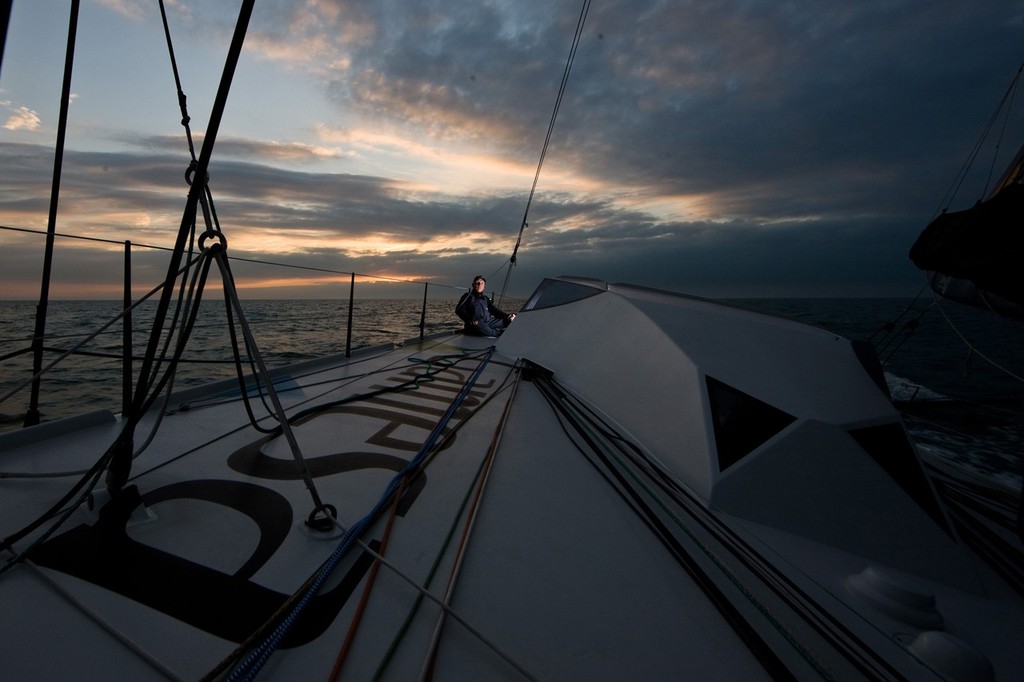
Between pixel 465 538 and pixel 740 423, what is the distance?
1644mm

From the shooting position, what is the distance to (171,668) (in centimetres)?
109

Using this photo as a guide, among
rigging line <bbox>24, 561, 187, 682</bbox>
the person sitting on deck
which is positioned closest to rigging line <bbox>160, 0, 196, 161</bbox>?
rigging line <bbox>24, 561, 187, 682</bbox>

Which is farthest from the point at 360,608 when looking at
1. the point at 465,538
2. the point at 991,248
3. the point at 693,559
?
the point at 991,248

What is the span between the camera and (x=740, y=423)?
2.40 meters

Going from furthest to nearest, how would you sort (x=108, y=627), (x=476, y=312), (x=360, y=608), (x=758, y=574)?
(x=476, y=312)
(x=758, y=574)
(x=360, y=608)
(x=108, y=627)

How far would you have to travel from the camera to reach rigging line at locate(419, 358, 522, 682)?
3.87 feet

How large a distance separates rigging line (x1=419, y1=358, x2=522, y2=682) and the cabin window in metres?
1.30

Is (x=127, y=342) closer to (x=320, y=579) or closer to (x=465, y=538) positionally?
(x=320, y=579)

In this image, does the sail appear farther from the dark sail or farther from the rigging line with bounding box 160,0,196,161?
the rigging line with bounding box 160,0,196,161

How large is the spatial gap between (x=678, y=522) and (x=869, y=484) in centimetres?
96

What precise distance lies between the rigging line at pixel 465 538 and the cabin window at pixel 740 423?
130cm

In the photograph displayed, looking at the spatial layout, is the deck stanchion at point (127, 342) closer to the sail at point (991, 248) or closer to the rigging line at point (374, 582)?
the rigging line at point (374, 582)

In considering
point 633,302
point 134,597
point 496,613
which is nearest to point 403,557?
point 496,613

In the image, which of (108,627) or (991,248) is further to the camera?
(991,248)
